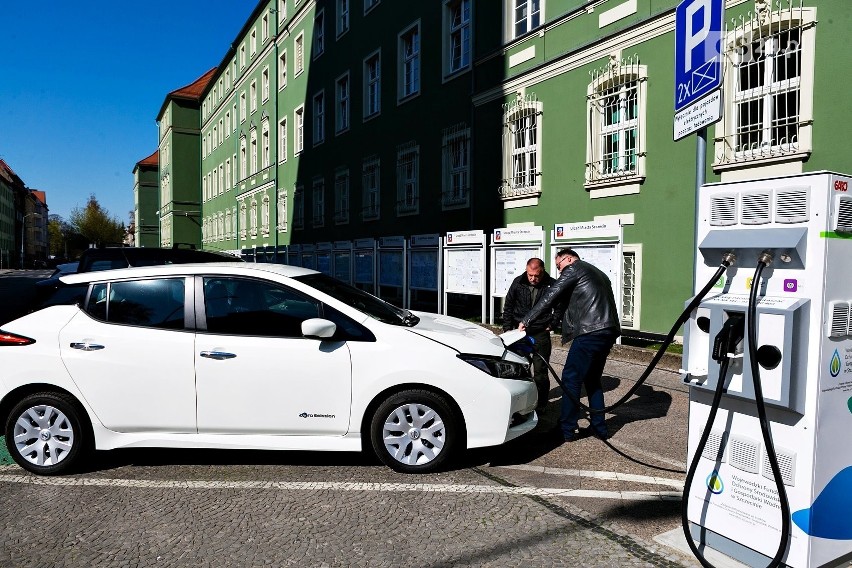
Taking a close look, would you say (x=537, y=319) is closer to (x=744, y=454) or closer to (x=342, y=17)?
(x=744, y=454)

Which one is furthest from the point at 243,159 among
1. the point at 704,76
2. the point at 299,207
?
the point at 704,76

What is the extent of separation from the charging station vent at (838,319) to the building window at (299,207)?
1126 inches

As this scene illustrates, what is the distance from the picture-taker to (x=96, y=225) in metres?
107

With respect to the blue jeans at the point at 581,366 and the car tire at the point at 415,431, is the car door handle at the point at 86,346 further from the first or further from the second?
the blue jeans at the point at 581,366

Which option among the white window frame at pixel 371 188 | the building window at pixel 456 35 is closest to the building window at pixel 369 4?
the white window frame at pixel 371 188

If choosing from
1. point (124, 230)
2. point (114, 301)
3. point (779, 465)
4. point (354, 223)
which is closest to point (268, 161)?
point (354, 223)

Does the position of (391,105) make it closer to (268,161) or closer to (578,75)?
(578,75)

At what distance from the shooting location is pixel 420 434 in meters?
4.93

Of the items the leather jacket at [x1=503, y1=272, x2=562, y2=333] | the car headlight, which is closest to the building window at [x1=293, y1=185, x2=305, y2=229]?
the leather jacket at [x1=503, y1=272, x2=562, y2=333]

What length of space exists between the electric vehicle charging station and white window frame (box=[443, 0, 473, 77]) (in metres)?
14.7

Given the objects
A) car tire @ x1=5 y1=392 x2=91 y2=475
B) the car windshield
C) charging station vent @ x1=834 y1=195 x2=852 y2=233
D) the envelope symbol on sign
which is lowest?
car tire @ x1=5 y1=392 x2=91 y2=475

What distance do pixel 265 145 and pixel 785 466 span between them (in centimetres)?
3650

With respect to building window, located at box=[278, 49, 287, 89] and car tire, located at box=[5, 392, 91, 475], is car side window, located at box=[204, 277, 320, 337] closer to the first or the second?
car tire, located at box=[5, 392, 91, 475]

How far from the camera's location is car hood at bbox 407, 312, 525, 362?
506 cm
